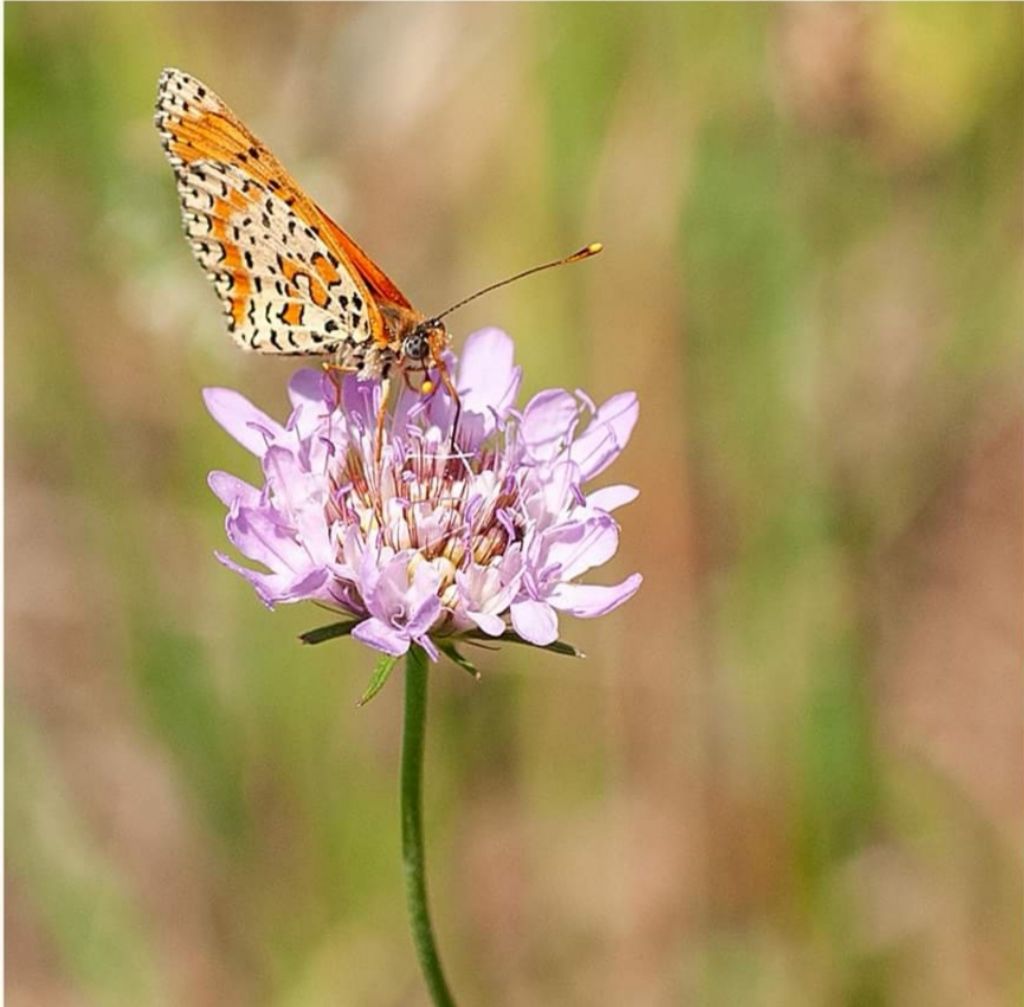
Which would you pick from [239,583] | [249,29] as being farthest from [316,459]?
[249,29]

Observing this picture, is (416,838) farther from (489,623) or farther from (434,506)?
(434,506)

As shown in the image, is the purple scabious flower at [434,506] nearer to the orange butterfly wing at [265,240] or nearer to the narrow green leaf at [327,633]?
the narrow green leaf at [327,633]

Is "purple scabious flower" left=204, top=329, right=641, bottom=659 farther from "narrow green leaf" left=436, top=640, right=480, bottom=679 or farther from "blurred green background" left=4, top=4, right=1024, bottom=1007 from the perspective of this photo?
"blurred green background" left=4, top=4, right=1024, bottom=1007

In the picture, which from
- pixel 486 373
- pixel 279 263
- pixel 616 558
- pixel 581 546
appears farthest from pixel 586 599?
pixel 616 558

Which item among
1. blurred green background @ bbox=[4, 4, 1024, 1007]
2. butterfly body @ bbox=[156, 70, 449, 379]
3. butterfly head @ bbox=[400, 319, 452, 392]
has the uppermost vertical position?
butterfly body @ bbox=[156, 70, 449, 379]

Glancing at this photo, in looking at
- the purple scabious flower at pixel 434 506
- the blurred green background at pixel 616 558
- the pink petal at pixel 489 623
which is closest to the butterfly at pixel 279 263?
the purple scabious flower at pixel 434 506

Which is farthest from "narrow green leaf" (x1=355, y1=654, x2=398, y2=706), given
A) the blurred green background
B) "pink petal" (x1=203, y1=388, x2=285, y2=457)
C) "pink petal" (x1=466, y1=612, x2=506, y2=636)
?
the blurred green background

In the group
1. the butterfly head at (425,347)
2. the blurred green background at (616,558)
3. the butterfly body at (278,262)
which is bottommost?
the blurred green background at (616,558)
